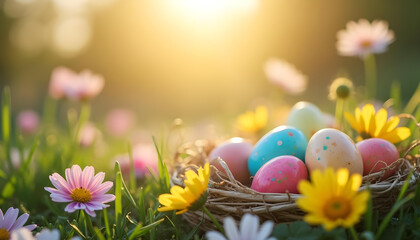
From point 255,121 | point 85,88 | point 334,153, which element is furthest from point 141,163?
point 334,153

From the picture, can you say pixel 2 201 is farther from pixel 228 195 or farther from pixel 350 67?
pixel 350 67

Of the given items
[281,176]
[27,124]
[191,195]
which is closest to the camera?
[191,195]

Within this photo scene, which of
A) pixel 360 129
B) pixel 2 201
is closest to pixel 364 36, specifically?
pixel 360 129

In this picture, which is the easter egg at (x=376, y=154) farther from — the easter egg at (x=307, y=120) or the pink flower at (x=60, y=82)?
the pink flower at (x=60, y=82)

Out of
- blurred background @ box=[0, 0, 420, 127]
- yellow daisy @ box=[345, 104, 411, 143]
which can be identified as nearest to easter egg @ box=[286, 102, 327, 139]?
yellow daisy @ box=[345, 104, 411, 143]

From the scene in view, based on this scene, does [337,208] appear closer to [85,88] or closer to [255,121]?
[255,121]

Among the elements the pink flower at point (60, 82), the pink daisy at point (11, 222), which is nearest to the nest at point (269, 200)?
the pink daisy at point (11, 222)

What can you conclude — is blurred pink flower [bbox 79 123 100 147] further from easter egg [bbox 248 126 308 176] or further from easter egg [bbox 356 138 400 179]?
easter egg [bbox 356 138 400 179]
